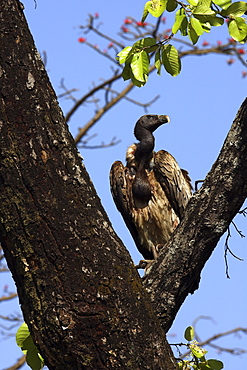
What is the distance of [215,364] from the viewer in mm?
3334

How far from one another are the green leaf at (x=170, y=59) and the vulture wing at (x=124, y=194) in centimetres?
303

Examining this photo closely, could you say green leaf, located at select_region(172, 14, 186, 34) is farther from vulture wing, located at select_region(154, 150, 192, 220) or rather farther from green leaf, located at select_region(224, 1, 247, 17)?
vulture wing, located at select_region(154, 150, 192, 220)

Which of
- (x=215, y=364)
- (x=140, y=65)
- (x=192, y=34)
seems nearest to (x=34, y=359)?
(x=215, y=364)

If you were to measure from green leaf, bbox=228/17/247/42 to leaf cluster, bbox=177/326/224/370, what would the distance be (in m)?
1.52

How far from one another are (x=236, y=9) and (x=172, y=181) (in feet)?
10.4

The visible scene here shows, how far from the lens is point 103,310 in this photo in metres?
2.62

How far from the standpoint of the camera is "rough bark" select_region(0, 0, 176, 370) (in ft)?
8.47

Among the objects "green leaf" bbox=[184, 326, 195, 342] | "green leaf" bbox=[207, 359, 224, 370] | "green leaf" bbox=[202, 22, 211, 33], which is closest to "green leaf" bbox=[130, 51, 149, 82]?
"green leaf" bbox=[202, 22, 211, 33]

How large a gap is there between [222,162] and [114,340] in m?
1.12

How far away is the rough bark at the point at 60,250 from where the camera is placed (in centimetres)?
258

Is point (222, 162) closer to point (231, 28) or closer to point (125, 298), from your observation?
point (231, 28)

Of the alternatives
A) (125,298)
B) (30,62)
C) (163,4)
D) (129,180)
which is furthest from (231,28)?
(129,180)

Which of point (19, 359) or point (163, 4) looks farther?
point (19, 359)

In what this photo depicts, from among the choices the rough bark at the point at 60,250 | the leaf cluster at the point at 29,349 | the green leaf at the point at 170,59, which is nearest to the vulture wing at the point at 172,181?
the green leaf at the point at 170,59
